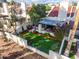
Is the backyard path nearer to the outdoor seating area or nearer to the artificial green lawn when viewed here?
the outdoor seating area

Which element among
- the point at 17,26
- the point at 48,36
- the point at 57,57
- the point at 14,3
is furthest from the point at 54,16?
the point at 57,57

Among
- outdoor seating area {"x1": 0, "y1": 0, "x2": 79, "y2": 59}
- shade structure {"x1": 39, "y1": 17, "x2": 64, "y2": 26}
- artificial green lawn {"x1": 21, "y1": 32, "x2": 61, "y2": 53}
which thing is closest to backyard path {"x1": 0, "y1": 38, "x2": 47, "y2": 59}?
outdoor seating area {"x1": 0, "y1": 0, "x2": 79, "y2": 59}

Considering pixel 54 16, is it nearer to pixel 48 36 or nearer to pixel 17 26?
pixel 48 36

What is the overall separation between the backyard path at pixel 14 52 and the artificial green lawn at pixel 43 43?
1829 millimetres

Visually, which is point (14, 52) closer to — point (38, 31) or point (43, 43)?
point (43, 43)

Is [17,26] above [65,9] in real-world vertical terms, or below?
below

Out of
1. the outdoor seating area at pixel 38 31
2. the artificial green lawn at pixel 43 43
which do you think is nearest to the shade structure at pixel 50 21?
the outdoor seating area at pixel 38 31

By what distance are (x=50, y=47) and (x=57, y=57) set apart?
6131mm

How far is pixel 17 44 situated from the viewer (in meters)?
30.8

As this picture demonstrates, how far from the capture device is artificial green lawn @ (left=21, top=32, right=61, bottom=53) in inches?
1068

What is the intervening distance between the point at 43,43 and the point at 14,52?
548 cm

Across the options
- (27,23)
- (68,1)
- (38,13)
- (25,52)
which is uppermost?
(68,1)

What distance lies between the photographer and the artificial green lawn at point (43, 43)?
27133 mm

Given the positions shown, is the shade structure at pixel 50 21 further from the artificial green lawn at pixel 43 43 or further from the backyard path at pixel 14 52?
the backyard path at pixel 14 52
